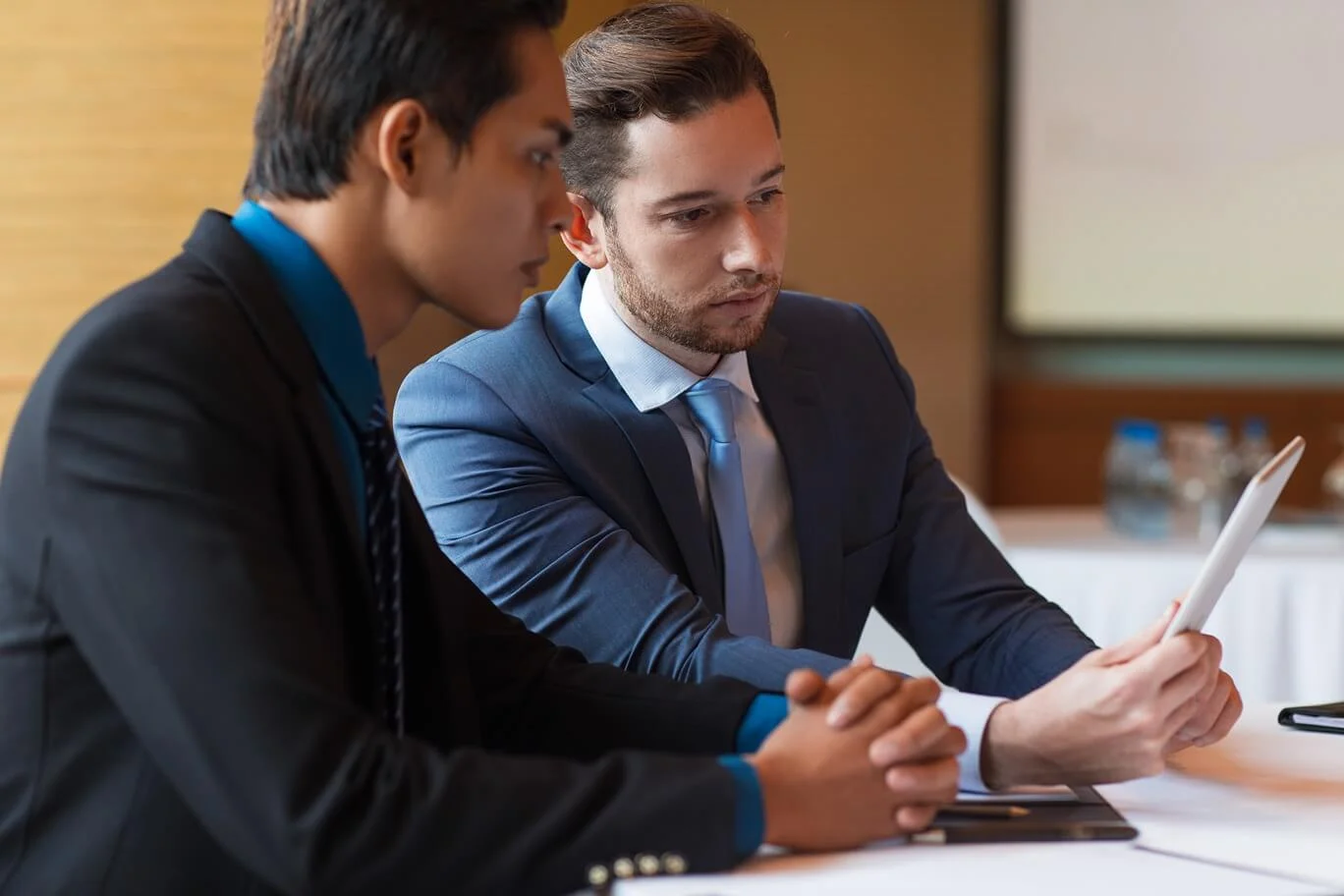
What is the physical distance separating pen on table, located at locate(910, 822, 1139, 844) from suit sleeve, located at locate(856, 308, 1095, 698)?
21.3 inches

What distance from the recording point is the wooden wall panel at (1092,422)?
16.5ft

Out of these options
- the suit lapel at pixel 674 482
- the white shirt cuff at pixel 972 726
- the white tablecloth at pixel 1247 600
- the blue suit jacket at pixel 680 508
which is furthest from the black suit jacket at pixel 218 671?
the white tablecloth at pixel 1247 600

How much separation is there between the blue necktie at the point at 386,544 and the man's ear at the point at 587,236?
66 centimetres

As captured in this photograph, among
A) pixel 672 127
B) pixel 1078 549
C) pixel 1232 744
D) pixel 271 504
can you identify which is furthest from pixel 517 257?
pixel 1078 549

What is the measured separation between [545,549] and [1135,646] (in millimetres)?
623

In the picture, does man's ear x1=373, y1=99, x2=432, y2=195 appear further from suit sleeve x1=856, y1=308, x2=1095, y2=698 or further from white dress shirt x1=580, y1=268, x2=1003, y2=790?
suit sleeve x1=856, y1=308, x2=1095, y2=698

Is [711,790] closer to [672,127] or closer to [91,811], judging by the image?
[91,811]

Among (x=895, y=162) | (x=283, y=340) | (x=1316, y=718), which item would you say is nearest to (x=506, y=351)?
(x=283, y=340)

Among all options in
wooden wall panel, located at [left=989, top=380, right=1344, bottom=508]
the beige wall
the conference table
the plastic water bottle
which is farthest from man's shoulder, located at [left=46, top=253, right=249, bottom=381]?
wooden wall panel, located at [left=989, top=380, right=1344, bottom=508]

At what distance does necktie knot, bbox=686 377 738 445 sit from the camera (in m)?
1.86

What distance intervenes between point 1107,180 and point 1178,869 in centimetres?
415

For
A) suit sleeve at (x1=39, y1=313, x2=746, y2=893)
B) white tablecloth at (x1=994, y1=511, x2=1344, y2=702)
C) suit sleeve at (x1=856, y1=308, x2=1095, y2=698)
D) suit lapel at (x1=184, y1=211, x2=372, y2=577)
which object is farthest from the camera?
white tablecloth at (x1=994, y1=511, x2=1344, y2=702)

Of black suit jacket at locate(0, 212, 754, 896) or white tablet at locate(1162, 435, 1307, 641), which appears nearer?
black suit jacket at locate(0, 212, 754, 896)

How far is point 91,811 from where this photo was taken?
113cm
